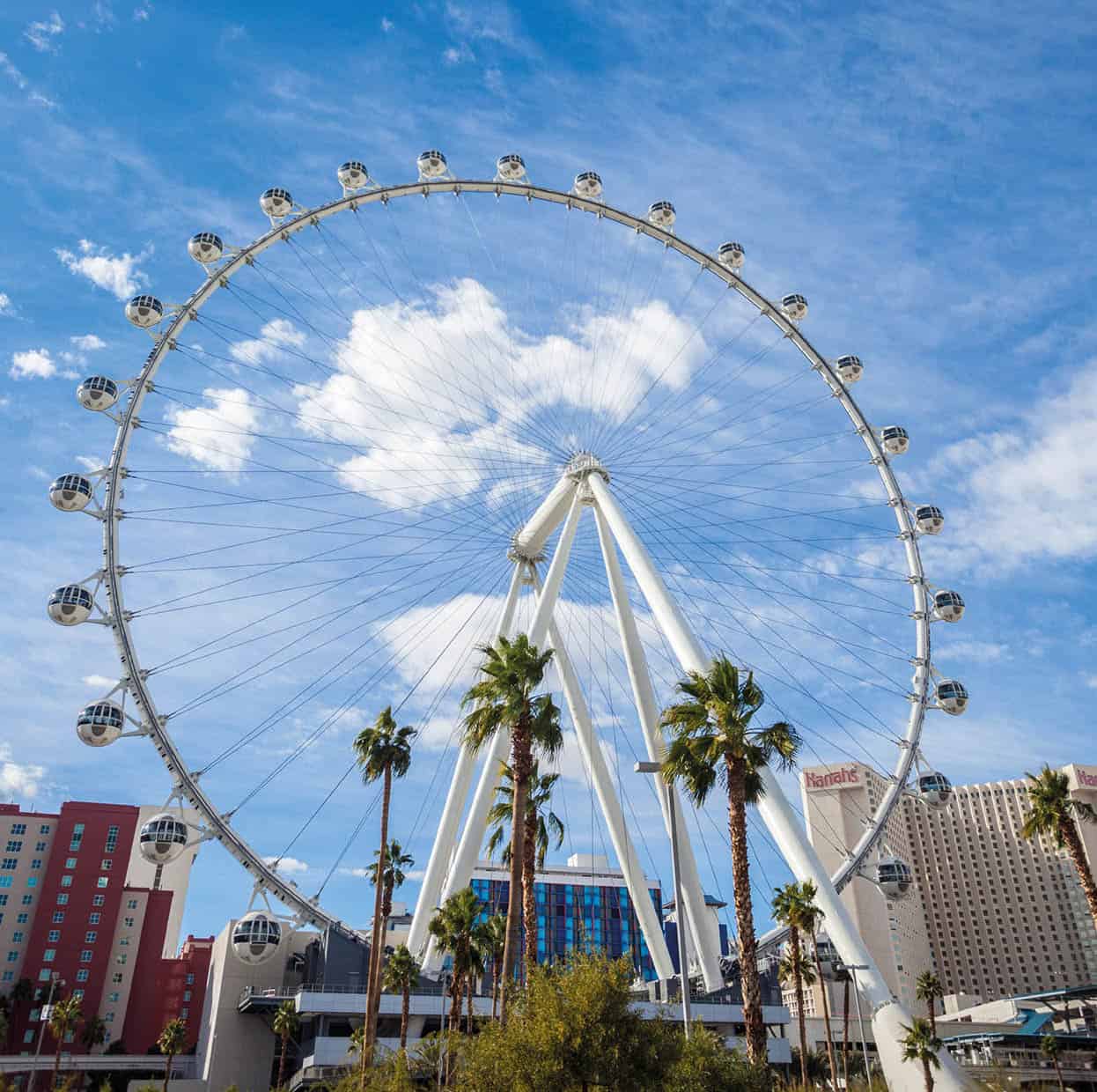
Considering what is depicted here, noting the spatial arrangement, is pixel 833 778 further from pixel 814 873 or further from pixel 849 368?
pixel 814 873

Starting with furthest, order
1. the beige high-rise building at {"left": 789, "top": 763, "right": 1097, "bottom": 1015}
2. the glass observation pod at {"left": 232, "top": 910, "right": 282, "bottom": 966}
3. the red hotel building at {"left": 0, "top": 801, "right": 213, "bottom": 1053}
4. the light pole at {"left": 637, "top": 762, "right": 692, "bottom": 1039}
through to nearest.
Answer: the beige high-rise building at {"left": 789, "top": 763, "right": 1097, "bottom": 1015} → the red hotel building at {"left": 0, "top": 801, "right": 213, "bottom": 1053} → the glass observation pod at {"left": 232, "top": 910, "right": 282, "bottom": 966} → the light pole at {"left": 637, "top": 762, "right": 692, "bottom": 1039}

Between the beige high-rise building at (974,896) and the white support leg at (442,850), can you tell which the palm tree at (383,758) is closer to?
the white support leg at (442,850)

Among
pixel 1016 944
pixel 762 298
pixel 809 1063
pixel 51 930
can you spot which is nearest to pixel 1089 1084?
pixel 809 1063

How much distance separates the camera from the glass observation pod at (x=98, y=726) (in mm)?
43281

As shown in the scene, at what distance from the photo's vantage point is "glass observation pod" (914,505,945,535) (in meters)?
58.0

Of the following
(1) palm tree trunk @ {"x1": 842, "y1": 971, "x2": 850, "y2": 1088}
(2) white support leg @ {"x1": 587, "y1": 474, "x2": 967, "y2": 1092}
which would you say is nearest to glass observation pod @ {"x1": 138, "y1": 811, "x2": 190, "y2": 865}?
(2) white support leg @ {"x1": 587, "y1": 474, "x2": 967, "y2": 1092}

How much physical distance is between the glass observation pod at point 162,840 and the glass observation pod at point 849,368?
40806 mm

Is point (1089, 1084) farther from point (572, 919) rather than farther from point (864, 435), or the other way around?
point (572, 919)

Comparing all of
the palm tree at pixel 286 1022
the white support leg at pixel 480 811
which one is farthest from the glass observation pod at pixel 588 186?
the palm tree at pixel 286 1022

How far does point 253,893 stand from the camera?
47.0 meters

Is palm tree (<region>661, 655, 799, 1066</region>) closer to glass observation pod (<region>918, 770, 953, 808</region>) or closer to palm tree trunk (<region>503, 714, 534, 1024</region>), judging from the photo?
palm tree trunk (<region>503, 714, 534, 1024</region>)

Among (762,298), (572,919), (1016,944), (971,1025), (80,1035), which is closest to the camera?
(762,298)

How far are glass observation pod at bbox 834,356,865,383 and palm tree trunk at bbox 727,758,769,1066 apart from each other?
34285 millimetres

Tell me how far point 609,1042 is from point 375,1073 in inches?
535
